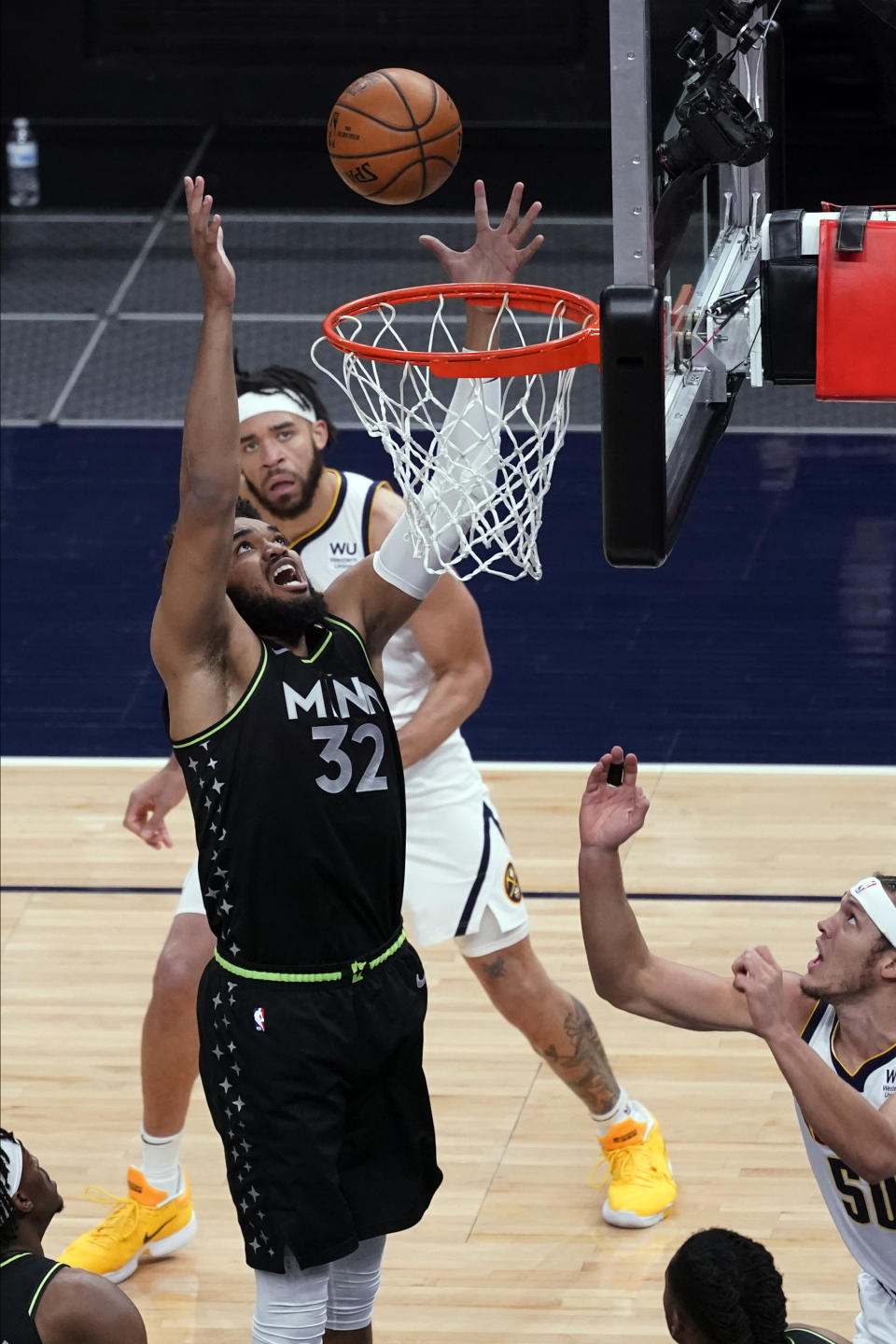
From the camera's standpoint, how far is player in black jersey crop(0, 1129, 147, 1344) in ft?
11.7

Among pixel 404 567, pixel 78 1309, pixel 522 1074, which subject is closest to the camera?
pixel 78 1309

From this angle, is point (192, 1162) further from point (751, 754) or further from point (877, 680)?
point (877, 680)

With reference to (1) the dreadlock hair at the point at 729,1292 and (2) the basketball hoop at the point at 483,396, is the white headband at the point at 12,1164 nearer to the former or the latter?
(1) the dreadlock hair at the point at 729,1292

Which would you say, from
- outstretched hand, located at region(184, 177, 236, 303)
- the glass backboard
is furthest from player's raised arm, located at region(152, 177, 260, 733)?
the glass backboard

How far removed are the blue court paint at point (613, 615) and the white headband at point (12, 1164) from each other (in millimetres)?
4166

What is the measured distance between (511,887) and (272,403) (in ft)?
4.61

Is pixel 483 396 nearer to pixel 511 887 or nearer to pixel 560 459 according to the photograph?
pixel 511 887

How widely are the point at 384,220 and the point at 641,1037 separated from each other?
29.6ft

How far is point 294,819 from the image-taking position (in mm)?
3994

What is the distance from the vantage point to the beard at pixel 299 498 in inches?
215

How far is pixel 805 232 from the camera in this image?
13.0ft

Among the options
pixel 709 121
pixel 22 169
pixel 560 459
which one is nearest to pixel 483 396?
pixel 709 121

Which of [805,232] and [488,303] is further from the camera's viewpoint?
[488,303]

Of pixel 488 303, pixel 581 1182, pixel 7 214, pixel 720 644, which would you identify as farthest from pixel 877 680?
pixel 7 214
